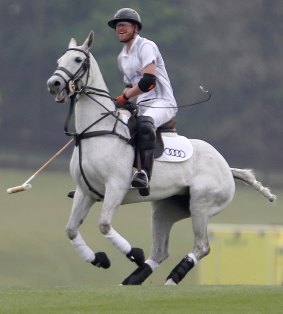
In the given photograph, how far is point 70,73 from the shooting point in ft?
48.7

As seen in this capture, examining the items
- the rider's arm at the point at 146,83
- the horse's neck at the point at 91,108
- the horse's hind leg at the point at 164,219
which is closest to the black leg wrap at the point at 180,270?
the horse's hind leg at the point at 164,219

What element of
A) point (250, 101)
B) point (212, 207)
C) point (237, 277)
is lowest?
point (250, 101)

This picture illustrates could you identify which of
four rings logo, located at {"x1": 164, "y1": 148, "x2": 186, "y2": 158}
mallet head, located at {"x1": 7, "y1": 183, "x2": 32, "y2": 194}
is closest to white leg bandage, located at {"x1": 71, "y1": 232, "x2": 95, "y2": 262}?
mallet head, located at {"x1": 7, "y1": 183, "x2": 32, "y2": 194}

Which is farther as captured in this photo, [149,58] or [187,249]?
[187,249]

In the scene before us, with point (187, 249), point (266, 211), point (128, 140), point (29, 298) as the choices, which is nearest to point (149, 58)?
point (128, 140)

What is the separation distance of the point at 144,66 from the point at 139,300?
2996 mm

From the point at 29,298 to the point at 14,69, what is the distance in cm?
3499

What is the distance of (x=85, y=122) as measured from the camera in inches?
593

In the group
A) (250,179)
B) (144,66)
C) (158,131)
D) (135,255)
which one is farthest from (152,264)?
(144,66)

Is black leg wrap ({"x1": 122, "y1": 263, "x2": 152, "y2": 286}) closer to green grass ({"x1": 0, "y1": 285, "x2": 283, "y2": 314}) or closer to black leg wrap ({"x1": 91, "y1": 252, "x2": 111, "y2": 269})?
black leg wrap ({"x1": 91, "y1": 252, "x2": 111, "y2": 269})

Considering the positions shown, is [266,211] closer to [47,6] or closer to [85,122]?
[47,6]

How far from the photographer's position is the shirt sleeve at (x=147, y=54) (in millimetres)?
15227

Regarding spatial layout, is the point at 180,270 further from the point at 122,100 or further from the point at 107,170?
the point at 122,100

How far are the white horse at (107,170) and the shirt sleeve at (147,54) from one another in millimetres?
433
